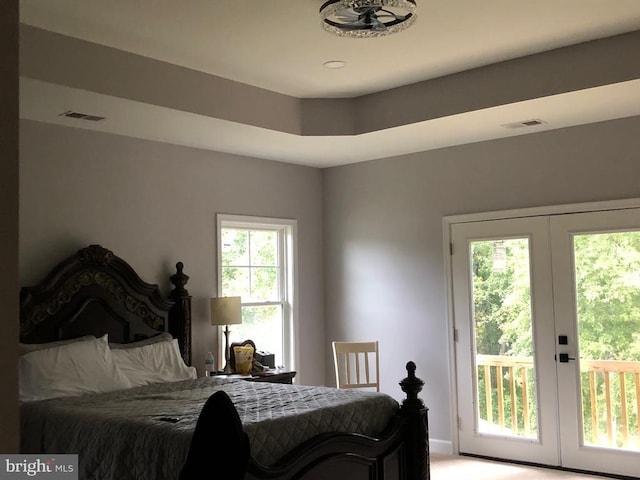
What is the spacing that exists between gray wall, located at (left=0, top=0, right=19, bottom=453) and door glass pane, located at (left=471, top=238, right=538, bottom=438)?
179 inches

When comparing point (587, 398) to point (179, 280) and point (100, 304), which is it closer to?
point (179, 280)

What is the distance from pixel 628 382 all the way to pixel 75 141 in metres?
4.29

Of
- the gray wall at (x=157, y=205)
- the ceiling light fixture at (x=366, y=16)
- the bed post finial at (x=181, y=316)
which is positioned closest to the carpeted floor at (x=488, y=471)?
the gray wall at (x=157, y=205)

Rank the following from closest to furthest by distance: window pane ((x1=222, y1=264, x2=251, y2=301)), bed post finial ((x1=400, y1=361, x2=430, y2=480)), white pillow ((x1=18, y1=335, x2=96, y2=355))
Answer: bed post finial ((x1=400, y1=361, x2=430, y2=480))
white pillow ((x1=18, y1=335, x2=96, y2=355))
window pane ((x1=222, y1=264, x2=251, y2=301))

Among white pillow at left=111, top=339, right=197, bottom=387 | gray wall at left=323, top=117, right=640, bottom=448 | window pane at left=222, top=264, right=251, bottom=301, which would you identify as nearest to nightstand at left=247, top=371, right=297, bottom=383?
white pillow at left=111, top=339, right=197, bottom=387

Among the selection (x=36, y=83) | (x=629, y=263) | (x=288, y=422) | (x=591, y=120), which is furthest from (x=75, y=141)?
(x=629, y=263)

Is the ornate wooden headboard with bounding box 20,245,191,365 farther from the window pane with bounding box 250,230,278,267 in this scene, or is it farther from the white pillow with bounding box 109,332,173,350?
the window pane with bounding box 250,230,278,267

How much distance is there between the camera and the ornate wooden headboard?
4383 millimetres

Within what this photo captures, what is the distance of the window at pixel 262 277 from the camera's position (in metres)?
5.81

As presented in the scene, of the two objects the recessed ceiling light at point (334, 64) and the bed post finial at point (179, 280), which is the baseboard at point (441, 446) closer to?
the bed post finial at point (179, 280)

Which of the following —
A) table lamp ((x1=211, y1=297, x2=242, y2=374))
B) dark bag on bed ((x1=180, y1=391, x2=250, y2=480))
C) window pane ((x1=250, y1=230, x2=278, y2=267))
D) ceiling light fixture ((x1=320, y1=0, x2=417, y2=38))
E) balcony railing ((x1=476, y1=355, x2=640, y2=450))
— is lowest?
balcony railing ((x1=476, y1=355, x2=640, y2=450))

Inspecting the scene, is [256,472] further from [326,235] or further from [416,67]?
[326,235]

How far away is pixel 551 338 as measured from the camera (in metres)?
5.08

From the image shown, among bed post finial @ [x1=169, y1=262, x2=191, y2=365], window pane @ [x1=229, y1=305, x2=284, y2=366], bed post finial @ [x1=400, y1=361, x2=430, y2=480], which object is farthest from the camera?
window pane @ [x1=229, y1=305, x2=284, y2=366]
